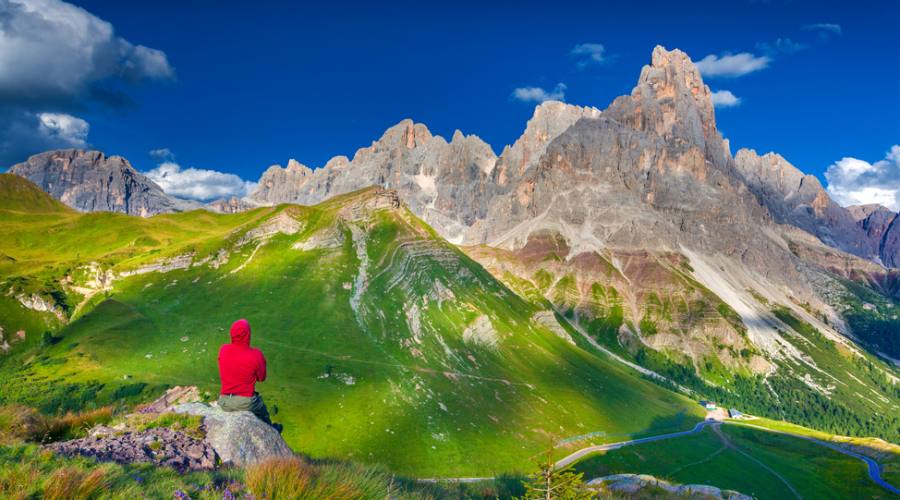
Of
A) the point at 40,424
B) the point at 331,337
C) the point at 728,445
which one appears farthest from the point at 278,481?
the point at 728,445

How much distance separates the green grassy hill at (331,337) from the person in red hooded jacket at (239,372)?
55.0 m

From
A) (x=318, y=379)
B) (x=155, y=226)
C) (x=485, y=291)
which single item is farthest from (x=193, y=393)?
(x=155, y=226)

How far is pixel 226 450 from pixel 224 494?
23.7ft

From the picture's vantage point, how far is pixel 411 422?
94938 mm

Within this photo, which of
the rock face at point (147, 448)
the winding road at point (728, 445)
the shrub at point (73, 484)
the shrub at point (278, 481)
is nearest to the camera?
the shrub at point (73, 484)

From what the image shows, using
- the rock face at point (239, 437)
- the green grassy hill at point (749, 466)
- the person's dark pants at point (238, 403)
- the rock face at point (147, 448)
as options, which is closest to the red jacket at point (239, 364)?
the person's dark pants at point (238, 403)

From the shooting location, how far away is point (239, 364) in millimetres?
18172

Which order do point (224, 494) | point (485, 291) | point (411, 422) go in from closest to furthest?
point (224, 494), point (411, 422), point (485, 291)

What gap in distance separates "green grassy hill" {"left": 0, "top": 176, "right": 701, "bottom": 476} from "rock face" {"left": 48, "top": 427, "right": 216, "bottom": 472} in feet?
189

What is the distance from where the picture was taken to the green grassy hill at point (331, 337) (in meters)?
86.2

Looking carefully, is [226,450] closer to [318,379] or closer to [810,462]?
[318,379]

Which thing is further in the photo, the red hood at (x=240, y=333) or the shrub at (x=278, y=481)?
the red hood at (x=240, y=333)

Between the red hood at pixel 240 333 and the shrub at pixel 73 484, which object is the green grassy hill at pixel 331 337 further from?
the shrub at pixel 73 484

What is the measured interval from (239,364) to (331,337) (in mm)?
105788
